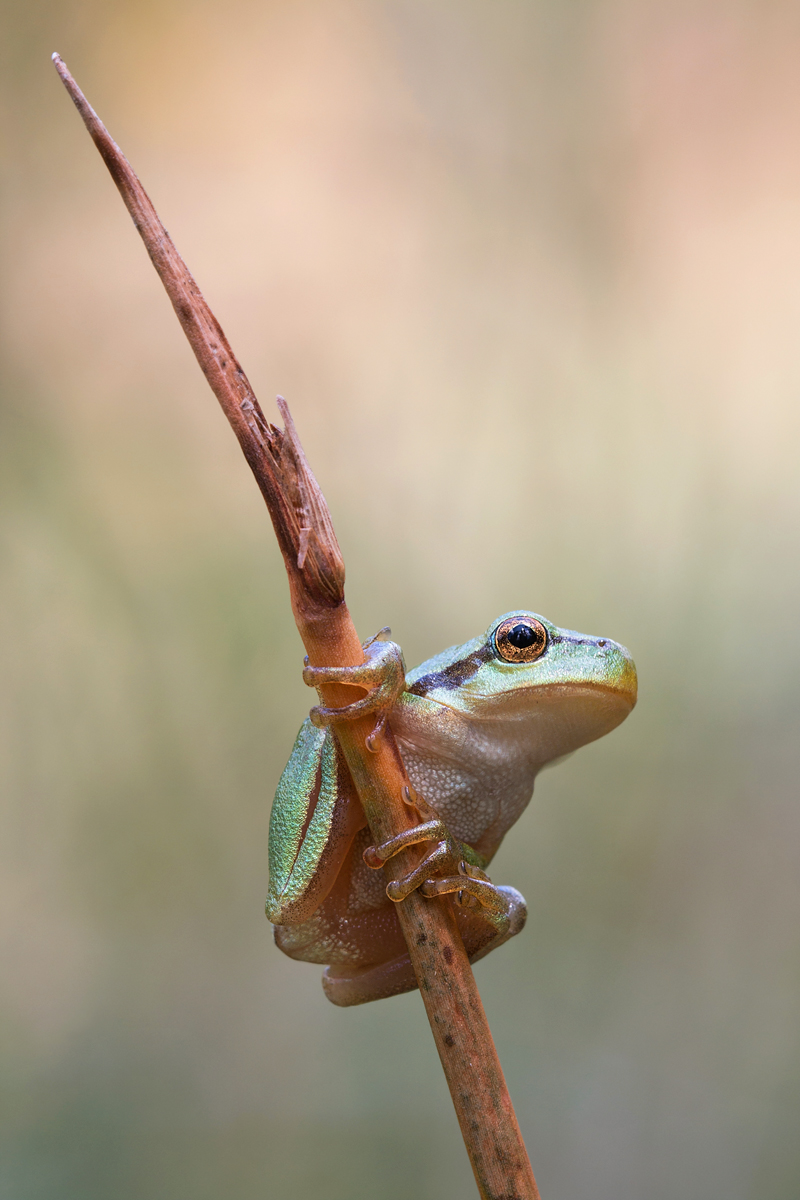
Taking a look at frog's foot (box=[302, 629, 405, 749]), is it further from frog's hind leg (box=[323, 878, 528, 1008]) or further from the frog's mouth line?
frog's hind leg (box=[323, 878, 528, 1008])

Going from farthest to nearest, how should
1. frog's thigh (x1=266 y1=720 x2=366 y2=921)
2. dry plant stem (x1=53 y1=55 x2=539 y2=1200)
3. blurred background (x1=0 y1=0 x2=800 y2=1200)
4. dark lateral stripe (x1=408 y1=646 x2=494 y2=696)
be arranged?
blurred background (x1=0 y1=0 x2=800 y2=1200)
dark lateral stripe (x1=408 y1=646 x2=494 y2=696)
frog's thigh (x1=266 y1=720 x2=366 y2=921)
dry plant stem (x1=53 y1=55 x2=539 y2=1200)

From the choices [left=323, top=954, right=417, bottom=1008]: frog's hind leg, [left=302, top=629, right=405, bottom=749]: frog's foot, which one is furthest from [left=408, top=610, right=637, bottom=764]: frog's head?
[left=323, top=954, right=417, bottom=1008]: frog's hind leg

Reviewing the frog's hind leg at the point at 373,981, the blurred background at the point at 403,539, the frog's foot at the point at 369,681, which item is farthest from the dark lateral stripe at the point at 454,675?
the blurred background at the point at 403,539

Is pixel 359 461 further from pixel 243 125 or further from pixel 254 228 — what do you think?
pixel 243 125

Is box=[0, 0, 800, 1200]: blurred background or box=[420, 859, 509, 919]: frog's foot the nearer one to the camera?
box=[420, 859, 509, 919]: frog's foot

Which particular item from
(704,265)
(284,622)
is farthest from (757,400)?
(284,622)

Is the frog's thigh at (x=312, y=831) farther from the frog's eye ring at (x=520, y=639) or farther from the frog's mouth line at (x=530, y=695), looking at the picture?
the frog's eye ring at (x=520, y=639)
